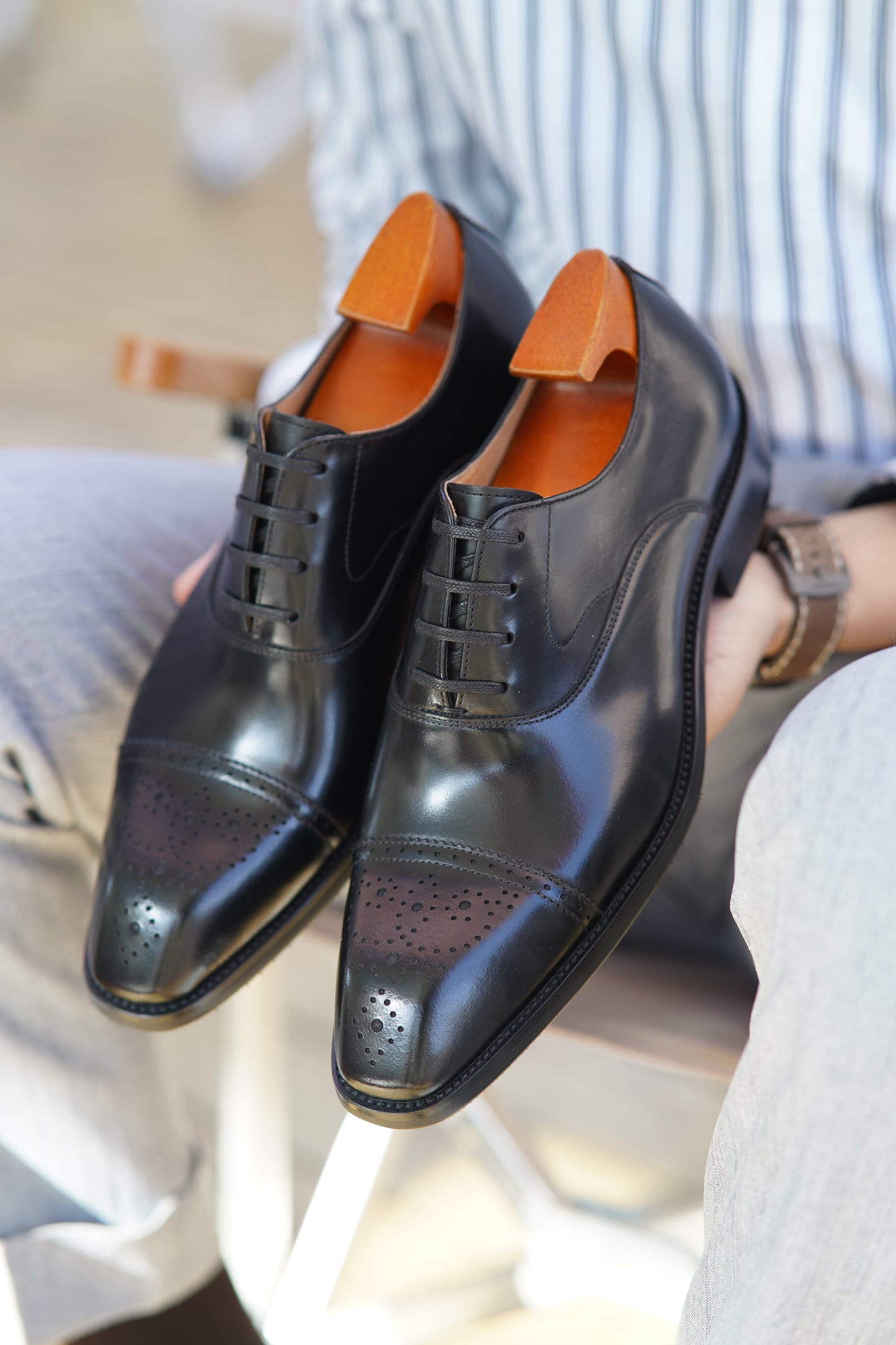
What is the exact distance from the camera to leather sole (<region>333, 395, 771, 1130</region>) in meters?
0.36

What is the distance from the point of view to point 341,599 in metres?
0.46

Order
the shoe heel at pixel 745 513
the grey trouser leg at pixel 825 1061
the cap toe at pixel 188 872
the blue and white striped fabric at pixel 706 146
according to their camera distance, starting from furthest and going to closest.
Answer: the blue and white striped fabric at pixel 706 146, the shoe heel at pixel 745 513, the cap toe at pixel 188 872, the grey trouser leg at pixel 825 1061

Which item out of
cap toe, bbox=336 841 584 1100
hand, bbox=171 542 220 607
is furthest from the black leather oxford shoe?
hand, bbox=171 542 220 607

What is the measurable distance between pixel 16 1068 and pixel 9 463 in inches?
13.8

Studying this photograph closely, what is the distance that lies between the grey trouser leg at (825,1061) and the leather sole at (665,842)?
0.08 meters

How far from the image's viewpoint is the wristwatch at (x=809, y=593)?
1.72ft

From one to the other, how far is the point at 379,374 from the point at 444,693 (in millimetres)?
220

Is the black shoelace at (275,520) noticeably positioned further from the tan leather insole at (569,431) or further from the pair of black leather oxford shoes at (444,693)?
the tan leather insole at (569,431)

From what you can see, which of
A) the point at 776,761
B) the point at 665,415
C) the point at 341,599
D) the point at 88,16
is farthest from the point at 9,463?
the point at 88,16

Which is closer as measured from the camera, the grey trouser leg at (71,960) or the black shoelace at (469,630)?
the black shoelace at (469,630)

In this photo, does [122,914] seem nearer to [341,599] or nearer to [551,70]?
[341,599]

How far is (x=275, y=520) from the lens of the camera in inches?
17.8

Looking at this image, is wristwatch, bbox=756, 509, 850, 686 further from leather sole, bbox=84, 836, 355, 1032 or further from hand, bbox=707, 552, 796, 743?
leather sole, bbox=84, 836, 355, 1032

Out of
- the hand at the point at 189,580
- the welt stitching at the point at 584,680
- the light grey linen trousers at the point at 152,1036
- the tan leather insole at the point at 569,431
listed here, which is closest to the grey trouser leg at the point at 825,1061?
the light grey linen trousers at the point at 152,1036
